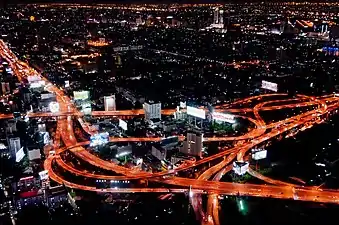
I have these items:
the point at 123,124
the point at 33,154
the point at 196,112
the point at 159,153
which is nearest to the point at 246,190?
the point at 159,153

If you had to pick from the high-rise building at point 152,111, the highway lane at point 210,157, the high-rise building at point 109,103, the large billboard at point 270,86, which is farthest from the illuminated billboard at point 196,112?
the large billboard at point 270,86

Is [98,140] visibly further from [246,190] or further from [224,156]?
[246,190]

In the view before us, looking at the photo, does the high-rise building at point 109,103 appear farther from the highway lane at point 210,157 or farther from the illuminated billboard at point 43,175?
the illuminated billboard at point 43,175

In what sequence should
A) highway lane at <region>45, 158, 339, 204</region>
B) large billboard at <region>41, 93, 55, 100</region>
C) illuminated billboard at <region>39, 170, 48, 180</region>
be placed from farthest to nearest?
large billboard at <region>41, 93, 55, 100</region> → illuminated billboard at <region>39, 170, 48, 180</region> → highway lane at <region>45, 158, 339, 204</region>

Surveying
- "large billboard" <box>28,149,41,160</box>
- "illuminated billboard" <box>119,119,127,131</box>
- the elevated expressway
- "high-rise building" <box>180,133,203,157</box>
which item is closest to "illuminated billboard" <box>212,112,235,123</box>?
the elevated expressway

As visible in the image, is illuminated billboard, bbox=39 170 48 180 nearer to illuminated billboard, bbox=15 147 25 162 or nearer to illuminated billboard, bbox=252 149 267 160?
illuminated billboard, bbox=15 147 25 162
